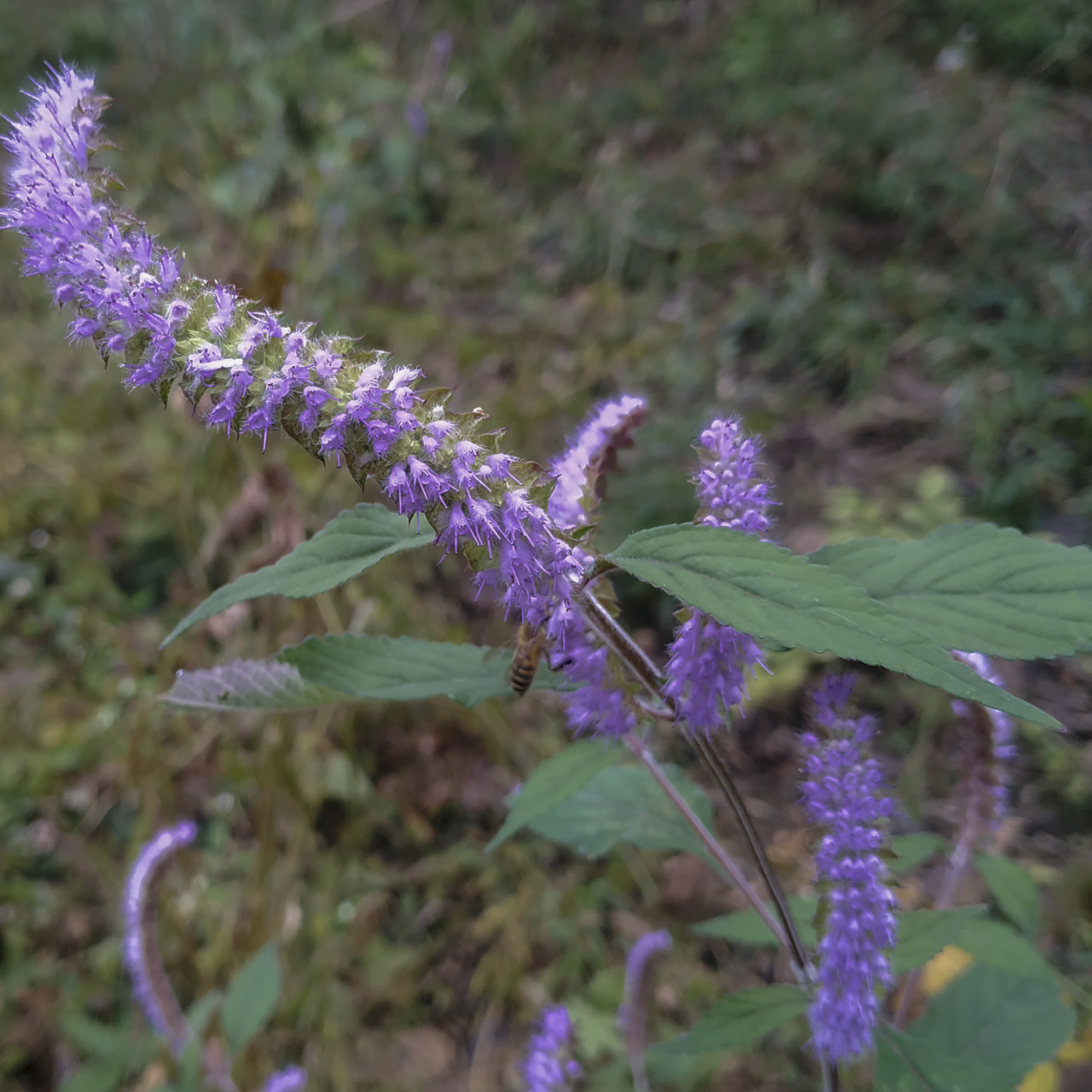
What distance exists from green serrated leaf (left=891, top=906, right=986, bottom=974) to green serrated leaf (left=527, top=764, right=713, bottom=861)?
1.03 ft

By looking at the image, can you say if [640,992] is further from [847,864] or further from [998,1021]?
[847,864]

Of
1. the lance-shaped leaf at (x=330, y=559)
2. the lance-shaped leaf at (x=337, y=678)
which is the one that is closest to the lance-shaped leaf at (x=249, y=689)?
the lance-shaped leaf at (x=337, y=678)

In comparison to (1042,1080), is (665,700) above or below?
above

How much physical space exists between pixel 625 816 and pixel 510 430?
1.83 meters

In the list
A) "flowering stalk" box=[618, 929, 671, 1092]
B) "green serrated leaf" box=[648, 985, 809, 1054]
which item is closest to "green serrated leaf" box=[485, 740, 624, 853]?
"green serrated leaf" box=[648, 985, 809, 1054]

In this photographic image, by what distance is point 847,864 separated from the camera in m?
1.01

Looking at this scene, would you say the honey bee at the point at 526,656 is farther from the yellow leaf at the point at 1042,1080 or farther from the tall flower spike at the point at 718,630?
the yellow leaf at the point at 1042,1080

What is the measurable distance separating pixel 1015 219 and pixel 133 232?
4.00 metres

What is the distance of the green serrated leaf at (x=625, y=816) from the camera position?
1389 mm

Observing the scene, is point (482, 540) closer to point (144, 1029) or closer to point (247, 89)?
point (144, 1029)

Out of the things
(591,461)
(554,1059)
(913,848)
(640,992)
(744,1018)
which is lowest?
(554,1059)

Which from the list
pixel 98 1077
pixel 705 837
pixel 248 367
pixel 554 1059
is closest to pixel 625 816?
pixel 705 837

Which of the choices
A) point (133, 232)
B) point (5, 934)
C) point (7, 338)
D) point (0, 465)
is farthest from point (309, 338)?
point (7, 338)

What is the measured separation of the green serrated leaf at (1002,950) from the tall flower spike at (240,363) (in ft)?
3.46
